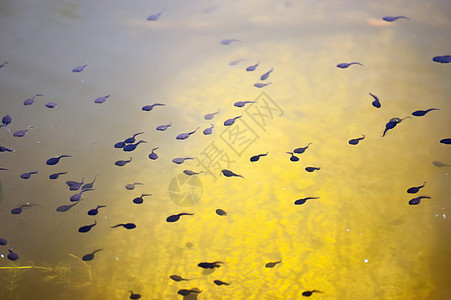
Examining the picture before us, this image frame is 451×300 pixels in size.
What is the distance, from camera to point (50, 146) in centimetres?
429

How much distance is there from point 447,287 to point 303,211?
4.60 feet

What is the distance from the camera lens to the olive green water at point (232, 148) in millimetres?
3305

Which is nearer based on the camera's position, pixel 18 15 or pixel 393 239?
pixel 393 239

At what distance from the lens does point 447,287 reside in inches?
119

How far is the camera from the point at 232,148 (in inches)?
164

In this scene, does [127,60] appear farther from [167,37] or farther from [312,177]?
[312,177]

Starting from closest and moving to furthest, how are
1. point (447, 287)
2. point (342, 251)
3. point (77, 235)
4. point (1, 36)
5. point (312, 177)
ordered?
point (447, 287)
point (342, 251)
point (77, 235)
point (312, 177)
point (1, 36)

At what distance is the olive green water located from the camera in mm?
3305

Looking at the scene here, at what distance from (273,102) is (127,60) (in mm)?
2384

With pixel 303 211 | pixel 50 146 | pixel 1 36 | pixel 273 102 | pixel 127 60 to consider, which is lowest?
pixel 303 211

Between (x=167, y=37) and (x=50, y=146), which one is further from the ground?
(x=167, y=37)

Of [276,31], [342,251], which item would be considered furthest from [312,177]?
[276,31]

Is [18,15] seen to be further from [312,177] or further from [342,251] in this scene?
[342,251]

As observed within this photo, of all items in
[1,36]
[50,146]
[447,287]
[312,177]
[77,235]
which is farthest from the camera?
[1,36]
